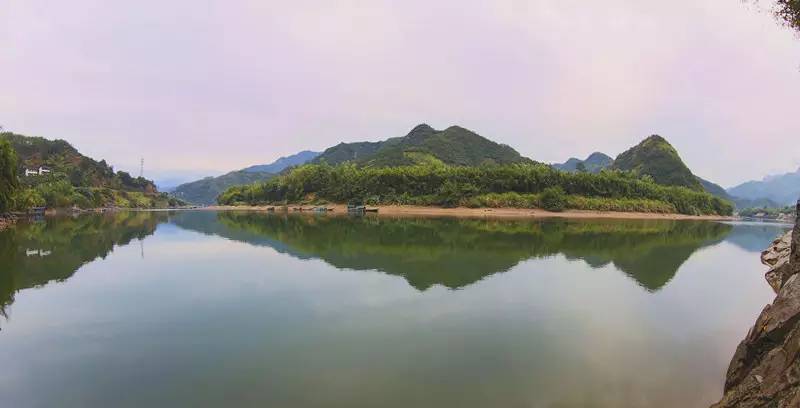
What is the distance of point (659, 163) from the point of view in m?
153

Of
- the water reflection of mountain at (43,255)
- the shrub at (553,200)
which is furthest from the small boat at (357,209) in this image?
the water reflection of mountain at (43,255)

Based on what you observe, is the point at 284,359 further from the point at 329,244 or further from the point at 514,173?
the point at 514,173

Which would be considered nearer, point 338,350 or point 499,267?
point 338,350

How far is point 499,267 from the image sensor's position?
73.0 feet

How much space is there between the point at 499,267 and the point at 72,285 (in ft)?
61.8

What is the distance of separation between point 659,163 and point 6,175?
172m

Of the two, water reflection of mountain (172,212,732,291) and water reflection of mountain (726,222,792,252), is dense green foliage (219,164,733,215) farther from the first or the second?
water reflection of mountain (172,212,732,291)

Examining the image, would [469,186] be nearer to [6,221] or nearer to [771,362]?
[6,221]

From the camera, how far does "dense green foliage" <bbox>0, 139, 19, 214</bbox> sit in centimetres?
4188

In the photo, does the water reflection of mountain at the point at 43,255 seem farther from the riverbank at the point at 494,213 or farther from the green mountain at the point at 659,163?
the green mountain at the point at 659,163

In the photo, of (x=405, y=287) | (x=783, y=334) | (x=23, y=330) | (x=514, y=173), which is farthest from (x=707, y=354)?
(x=514, y=173)

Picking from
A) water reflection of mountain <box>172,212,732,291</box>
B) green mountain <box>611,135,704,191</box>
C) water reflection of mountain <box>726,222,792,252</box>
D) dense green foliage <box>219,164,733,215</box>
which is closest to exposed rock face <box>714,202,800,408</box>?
water reflection of mountain <box>172,212,732,291</box>

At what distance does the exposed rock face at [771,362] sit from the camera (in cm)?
574

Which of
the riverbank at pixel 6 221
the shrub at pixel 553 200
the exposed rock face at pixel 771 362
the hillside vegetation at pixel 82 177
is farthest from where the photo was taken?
the hillside vegetation at pixel 82 177
